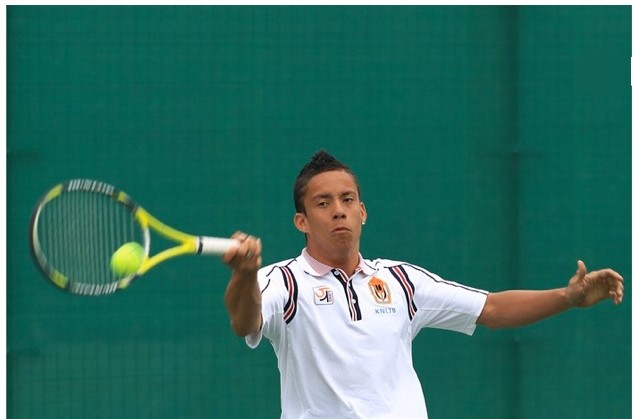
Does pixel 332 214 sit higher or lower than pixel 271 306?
higher

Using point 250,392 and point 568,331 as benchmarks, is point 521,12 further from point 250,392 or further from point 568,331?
point 250,392

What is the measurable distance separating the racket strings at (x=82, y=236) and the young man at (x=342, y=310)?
524 millimetres

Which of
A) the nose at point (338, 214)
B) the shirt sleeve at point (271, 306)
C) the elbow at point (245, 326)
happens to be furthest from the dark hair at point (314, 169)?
the elbow at point (245, 326)

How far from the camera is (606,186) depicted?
577cm

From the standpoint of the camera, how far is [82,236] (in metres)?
4.17

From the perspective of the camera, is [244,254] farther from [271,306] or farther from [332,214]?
[332,214]

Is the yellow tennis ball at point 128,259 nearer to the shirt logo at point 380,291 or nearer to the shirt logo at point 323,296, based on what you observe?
the shirt logo at point 323,296

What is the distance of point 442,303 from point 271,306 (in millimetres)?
643

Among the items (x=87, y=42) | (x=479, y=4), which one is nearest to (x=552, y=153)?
(x=479, y=4)

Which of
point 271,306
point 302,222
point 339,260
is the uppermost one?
point 302,222

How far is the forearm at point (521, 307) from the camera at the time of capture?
4066 mm

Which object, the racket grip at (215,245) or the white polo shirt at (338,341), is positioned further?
the white polo shirt at (338,341)

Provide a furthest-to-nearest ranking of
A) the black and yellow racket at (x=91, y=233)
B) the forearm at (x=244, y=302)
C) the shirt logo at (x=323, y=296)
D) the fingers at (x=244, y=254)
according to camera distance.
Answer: the shirt logo at (x=323, y=296) → the black and yellow racket at (x=91, y=233) → the forearm at (x=244, y=302) → the fingers at (x=244, y=254)

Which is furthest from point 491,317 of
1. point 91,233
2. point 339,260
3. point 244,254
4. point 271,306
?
point 91,233
